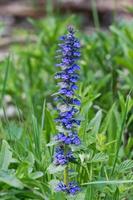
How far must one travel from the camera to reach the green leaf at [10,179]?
190 centimetres

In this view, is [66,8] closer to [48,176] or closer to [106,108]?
[106,108]

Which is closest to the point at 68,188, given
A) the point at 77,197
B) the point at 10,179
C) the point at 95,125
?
the point at 77,197

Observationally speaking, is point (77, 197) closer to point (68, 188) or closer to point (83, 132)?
point (68, 188)

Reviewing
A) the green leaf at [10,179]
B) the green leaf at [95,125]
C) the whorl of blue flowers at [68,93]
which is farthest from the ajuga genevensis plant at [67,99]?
the green leaf at [95,125]

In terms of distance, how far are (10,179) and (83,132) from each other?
416mm

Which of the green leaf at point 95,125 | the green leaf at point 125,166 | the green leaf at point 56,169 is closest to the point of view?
the green leaf at point 56,169

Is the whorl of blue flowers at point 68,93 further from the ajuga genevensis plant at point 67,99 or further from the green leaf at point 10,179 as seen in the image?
the green leaf at point 10,179

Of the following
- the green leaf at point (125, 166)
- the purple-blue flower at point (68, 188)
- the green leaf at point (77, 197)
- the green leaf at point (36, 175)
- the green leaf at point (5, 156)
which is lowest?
the green leaf at point (77, 197)

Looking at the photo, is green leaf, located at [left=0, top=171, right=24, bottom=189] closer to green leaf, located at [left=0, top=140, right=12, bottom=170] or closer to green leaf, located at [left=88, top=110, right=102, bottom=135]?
green leaf, located at [left=0, top=140, right=12, bottom=170]

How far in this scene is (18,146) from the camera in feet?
7.65

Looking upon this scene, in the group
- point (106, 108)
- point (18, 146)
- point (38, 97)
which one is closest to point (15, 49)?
point (38, 97)

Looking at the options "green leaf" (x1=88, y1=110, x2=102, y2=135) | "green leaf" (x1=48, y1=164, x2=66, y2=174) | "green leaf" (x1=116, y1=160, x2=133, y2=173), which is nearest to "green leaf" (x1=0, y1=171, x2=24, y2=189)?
"green leaf" (x1=48, y1=164, x2=66, y2=174)

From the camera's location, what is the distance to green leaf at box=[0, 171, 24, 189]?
6.24 feet

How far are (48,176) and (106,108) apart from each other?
3.48 feet
